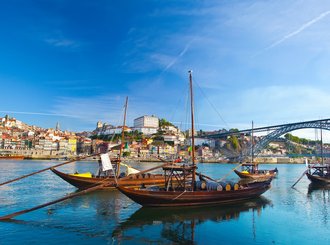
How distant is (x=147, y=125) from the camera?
177750 mm

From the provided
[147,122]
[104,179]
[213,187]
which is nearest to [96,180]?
[104,179]

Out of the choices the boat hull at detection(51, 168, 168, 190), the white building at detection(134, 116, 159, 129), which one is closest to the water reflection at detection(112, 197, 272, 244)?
A: the boat hull at detection(51, 168, 168, 190)

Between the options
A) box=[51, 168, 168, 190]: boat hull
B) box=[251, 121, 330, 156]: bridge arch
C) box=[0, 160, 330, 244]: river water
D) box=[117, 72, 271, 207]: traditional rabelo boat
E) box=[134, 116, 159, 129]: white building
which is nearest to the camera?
box=[0, 160, 330, 244]: river water

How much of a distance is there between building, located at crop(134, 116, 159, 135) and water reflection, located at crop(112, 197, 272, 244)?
15467 cm

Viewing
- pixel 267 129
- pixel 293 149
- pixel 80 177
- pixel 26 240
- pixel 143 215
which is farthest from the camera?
pixel 293 149

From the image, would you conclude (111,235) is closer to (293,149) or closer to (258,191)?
(258,191)

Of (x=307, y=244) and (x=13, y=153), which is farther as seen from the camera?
(x=13, y=153)

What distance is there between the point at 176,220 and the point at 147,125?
16289 cm

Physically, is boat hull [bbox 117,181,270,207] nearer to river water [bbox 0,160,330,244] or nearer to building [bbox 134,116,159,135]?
river water [bbox 0,160,330,244]

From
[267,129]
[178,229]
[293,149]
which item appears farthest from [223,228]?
[293,149]

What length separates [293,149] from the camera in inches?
6998

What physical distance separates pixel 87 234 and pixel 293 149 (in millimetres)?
187557

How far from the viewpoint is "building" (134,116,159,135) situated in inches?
6865

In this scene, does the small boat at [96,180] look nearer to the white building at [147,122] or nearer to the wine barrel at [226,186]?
the wine barrel at [226,186]
